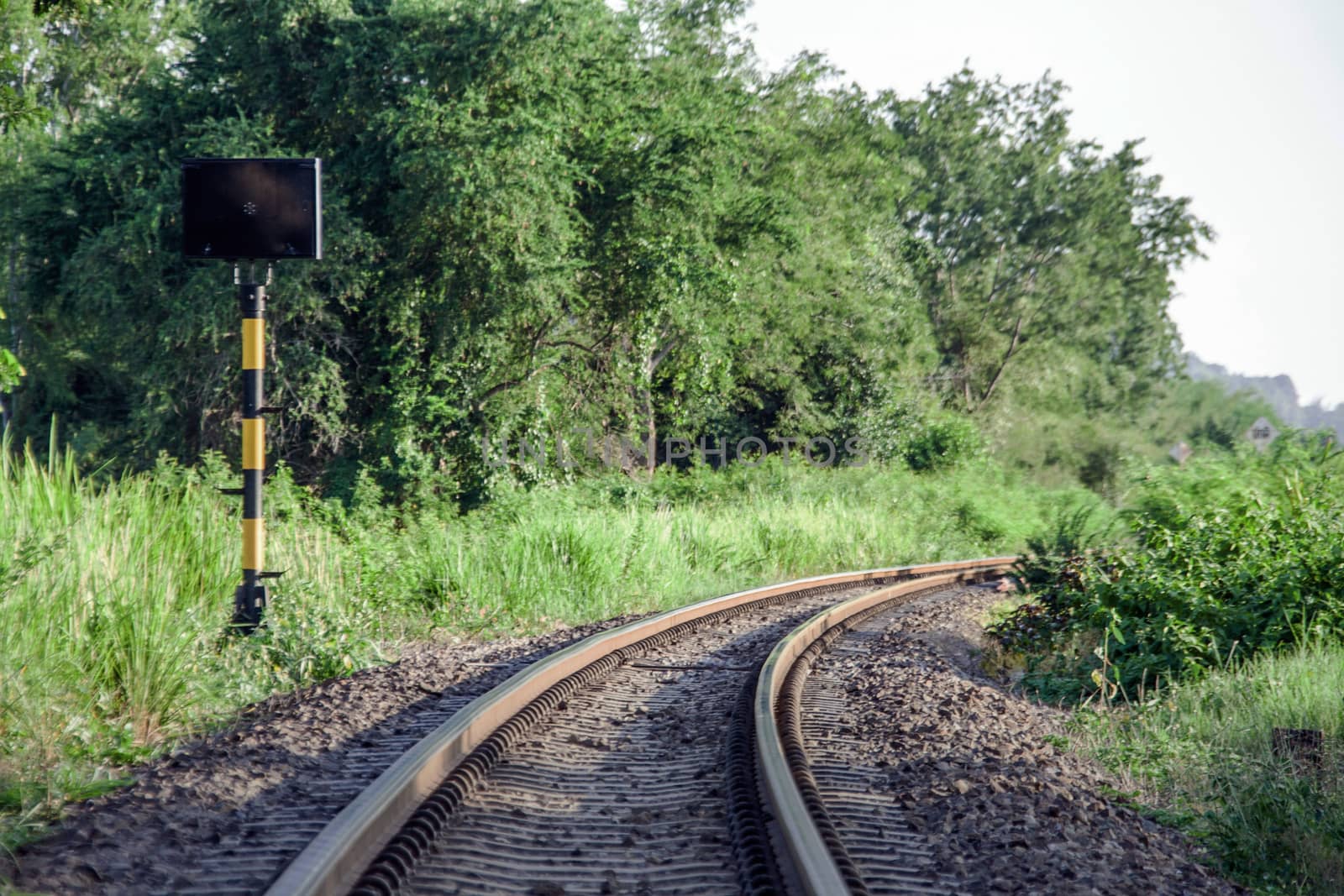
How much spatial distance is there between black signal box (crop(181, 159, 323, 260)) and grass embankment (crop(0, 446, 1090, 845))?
1.80 m

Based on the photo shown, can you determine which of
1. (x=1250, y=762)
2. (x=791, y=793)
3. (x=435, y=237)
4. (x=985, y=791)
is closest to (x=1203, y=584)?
(x=1250, y=762)

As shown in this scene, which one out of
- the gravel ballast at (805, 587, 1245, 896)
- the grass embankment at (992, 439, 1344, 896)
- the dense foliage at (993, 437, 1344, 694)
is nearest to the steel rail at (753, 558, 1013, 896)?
the gravel ballast at (805, 587, 1245, 896)

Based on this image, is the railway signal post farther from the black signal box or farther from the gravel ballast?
the gravel ballast

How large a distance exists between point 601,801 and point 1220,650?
608 centimetres

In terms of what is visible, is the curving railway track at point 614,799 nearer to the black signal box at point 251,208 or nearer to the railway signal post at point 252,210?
the railway signal post at point 252,210

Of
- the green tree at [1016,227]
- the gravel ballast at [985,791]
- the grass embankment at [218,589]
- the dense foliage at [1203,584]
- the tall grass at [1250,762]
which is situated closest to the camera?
the gravel ballast at [985,791]

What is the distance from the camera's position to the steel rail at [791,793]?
3608 mm

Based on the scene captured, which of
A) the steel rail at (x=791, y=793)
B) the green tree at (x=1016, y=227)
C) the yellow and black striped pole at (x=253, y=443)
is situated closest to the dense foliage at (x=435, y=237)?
the yellow and black striped pole at (x=253, y=443)

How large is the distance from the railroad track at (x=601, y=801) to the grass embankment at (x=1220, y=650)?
1957 mm

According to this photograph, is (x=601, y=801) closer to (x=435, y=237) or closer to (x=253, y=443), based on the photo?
(x=253, y=443)

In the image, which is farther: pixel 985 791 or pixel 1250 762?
pixel 1250 762

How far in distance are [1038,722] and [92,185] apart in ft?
68.6

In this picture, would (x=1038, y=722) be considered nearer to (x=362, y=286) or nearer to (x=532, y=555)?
(x=532, y=555)

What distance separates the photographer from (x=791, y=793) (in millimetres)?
4477
